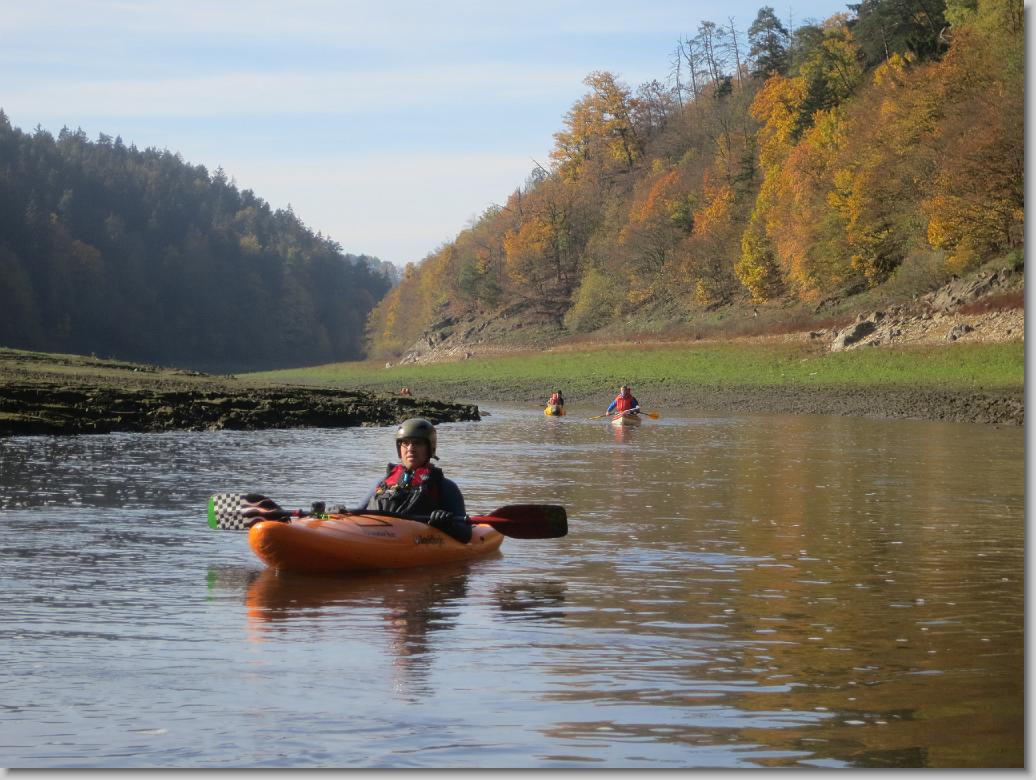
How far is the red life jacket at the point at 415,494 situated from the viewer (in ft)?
46.1

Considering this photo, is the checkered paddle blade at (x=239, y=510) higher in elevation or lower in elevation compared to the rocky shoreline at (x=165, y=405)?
lower

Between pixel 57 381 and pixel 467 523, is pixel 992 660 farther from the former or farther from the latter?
pixel 57 381

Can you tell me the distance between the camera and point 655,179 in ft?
355

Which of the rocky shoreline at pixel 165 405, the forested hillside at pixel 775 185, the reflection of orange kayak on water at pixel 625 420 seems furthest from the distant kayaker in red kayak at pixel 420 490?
the forested hillside at pixel 775 185

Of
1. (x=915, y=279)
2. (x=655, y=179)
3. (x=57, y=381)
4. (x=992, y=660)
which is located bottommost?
(x=992, y=660)

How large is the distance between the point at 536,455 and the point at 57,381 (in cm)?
1747

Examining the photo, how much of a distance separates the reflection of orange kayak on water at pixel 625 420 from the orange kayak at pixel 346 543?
→ 2213cm

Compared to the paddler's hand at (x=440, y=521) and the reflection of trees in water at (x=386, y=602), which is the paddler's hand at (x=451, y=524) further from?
the reflection of trees in water at (x=386, y=602)

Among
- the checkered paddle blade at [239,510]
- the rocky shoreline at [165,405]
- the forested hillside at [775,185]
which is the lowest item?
the checkered paddle blade at [239,510]

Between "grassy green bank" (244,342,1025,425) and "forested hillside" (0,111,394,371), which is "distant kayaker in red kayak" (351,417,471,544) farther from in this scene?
"forested hillside" (0,111,394,371)

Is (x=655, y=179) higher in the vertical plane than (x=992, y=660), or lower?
higher

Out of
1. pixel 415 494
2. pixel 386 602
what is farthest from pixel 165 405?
pixel 386 602

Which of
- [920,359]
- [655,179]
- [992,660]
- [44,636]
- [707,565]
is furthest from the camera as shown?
[655,179]

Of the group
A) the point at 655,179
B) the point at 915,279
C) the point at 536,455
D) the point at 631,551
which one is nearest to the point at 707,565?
the point at 631,551
